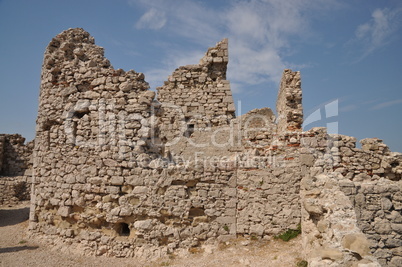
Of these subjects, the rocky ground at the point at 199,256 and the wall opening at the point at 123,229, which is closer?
the rocky ground at the point at 199,256

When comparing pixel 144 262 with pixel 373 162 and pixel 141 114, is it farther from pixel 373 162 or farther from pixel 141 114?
pixel 373 162

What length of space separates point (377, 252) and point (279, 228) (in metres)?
2.24

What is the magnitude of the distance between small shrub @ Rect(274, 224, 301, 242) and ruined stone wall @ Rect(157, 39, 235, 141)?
523 centimetres

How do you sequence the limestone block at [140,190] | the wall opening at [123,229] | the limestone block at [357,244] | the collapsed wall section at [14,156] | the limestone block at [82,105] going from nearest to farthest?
the limestone block at [357,244]
the limestone block at [140,190]
the wall opening at [123,229]
the limestone block at [82,105]
the collapsed wall section at [14,156]

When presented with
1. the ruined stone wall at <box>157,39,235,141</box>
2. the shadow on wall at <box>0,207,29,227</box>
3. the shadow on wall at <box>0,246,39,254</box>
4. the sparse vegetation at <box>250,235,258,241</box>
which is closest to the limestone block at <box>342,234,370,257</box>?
the sparse vegetation at <box>250,235,258,241</box>

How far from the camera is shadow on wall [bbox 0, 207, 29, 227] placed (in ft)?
30.4

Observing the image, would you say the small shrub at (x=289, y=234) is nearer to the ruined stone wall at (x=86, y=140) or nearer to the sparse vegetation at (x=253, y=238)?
the sparse vegetation at (x=253, y=238)

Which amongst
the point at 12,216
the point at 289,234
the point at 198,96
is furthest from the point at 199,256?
the point at 12,216

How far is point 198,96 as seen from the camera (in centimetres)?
1088

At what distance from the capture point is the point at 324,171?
5992mm

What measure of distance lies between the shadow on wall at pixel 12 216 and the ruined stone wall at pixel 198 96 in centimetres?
574

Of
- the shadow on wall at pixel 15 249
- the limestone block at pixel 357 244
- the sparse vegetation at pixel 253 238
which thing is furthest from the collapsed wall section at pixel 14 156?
the limestone block at pixel 357 244

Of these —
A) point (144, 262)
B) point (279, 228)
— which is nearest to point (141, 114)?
point (144, 262)

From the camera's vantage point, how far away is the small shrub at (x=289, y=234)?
6172mm
